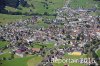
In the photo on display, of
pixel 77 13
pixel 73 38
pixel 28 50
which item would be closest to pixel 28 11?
pixel 77 13

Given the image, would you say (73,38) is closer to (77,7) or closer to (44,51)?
(44,51)

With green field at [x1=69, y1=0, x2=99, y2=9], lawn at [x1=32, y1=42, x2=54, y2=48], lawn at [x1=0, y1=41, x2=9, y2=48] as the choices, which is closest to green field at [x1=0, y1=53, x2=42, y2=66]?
lawn at [x1=0, y1=41, x2=9, y2=48]

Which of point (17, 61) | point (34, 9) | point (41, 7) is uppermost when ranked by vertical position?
point (41, 7)

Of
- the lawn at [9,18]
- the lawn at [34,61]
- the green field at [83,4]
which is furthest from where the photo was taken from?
the green field at [83,4]

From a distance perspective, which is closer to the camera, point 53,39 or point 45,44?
point 45,44

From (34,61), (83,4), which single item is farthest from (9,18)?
(34,61)

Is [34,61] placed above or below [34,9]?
below

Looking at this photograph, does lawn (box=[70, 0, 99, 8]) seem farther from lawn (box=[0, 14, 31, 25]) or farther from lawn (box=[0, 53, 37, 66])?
lawn (box=[0, 53, 37, 66])

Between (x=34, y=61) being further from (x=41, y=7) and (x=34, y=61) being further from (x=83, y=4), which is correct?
(x=83, y=4)

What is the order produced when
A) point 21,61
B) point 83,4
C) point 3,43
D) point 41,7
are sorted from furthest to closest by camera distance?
1. point 83,4
2. point 41,7
3. point 3,43
4. point 21,61

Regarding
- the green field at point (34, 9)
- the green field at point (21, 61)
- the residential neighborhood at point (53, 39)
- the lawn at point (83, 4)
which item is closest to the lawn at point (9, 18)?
the green field at point (34, 9)

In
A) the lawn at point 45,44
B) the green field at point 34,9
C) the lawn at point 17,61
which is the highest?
the green field at point 34,9

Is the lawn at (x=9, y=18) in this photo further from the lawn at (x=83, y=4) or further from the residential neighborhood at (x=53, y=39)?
the lawn at (x=83, y=4)
